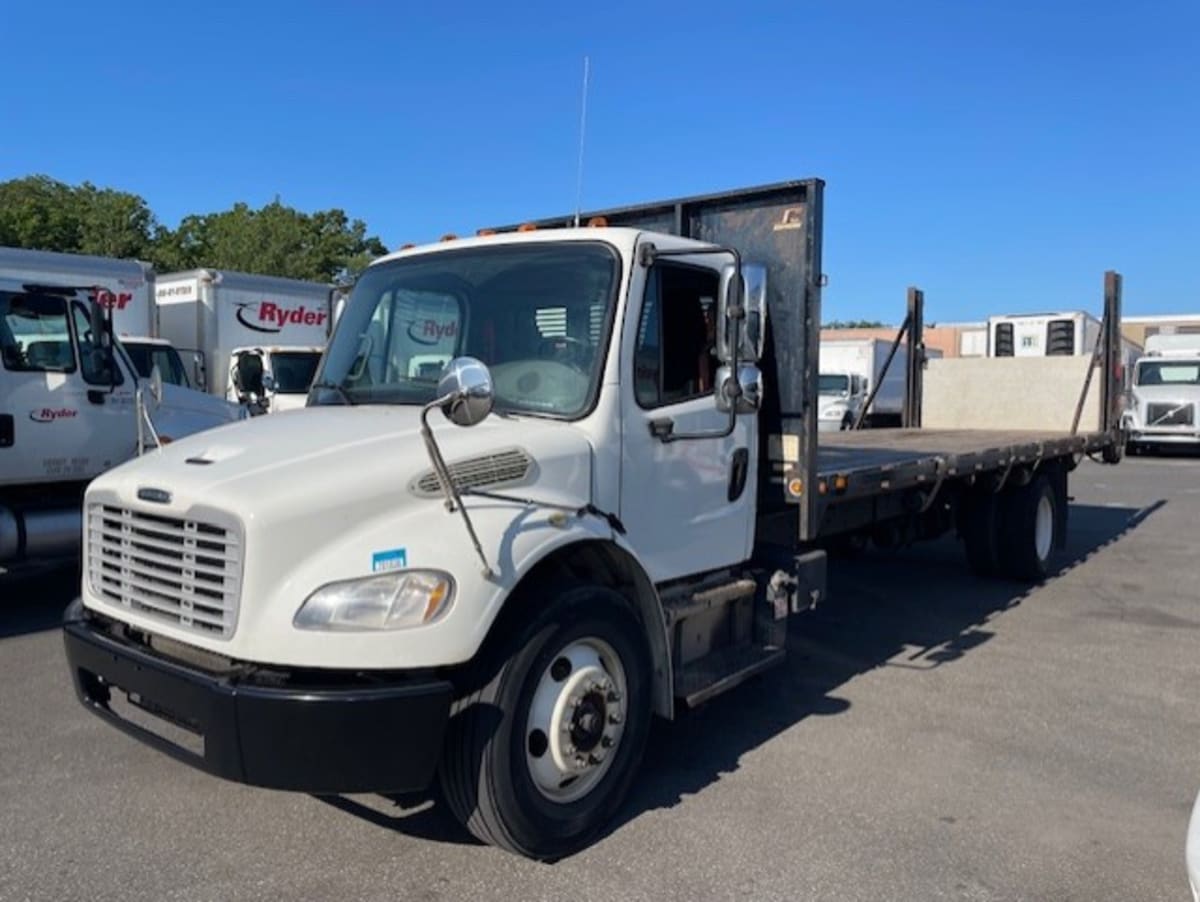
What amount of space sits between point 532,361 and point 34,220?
107ft

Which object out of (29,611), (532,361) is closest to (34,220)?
(29,611)

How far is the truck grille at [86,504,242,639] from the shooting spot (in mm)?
3242

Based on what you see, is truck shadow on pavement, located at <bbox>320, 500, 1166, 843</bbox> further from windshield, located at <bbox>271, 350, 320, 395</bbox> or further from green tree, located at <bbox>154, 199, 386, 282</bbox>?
green tree, located at <bbox>154, 199, 386, 282</bbox>

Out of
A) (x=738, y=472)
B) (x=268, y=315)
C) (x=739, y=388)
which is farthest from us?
(x=268, y=315)

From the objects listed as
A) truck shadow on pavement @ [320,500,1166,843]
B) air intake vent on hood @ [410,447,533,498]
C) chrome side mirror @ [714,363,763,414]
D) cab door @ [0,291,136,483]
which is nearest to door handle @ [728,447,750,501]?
chrome side mirror @ [714,363,763,414]

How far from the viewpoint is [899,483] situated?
6.21m

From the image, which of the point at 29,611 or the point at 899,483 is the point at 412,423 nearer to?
the point at 899,483

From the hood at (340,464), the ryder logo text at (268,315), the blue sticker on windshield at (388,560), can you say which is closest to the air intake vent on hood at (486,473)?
the hood at (340,464)

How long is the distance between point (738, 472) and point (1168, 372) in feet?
81.6

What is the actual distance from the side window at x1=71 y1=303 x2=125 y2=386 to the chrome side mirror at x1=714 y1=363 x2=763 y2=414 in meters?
5.55

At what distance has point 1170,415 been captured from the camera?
24.6m

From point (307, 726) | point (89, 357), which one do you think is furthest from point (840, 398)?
point (307, 726)

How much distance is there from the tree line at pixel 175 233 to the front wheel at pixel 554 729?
30.3m

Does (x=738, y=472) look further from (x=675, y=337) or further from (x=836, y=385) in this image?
(x=836, y=385)
